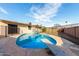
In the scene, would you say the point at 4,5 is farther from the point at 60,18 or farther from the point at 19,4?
the point at 60,18

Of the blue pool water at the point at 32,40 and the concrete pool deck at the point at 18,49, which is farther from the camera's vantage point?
the blue pool water at the point at 32,40

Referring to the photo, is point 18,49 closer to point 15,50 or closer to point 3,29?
point 15,50

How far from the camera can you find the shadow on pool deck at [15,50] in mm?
5195

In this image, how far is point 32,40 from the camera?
545 cm

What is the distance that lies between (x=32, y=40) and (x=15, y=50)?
0.70 m

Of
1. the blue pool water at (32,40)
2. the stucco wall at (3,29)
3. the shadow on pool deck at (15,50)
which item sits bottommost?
the shadow on pool deck at (15,50)

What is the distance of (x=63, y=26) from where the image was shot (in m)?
5.59

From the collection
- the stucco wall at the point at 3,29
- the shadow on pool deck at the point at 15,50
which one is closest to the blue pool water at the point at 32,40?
the shadow on pool deck at the point at 15,50

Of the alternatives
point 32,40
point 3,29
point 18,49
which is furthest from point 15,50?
point 3,29

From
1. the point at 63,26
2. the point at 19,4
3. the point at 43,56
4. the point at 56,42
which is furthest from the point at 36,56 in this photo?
the point at 19,4

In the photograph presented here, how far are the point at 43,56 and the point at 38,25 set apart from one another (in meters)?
1.15

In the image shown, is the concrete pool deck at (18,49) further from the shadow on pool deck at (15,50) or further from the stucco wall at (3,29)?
the stucco wall at (3,29)

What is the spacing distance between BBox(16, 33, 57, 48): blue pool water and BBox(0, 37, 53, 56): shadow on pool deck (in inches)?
5.9

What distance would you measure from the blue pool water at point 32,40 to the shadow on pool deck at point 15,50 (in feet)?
0.49
